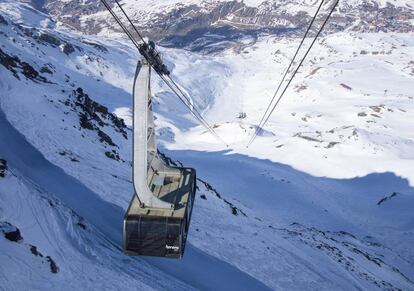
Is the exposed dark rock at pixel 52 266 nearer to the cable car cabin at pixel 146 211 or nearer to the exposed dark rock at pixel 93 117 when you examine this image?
the cable car cabin at pixel 146 211

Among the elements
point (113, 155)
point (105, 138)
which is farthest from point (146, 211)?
point (105, 138)

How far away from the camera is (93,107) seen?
5025 centimetres

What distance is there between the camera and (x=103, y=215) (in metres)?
26.2

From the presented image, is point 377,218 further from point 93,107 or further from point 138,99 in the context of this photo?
point 138,99

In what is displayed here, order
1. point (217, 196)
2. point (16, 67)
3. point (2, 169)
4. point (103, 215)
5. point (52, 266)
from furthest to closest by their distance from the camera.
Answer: point (16, 67)
point (217, 196)
point (103, 215)
point (2, 169)
point (52, 266)

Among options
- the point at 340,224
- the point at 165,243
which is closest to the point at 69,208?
the point at 165,243

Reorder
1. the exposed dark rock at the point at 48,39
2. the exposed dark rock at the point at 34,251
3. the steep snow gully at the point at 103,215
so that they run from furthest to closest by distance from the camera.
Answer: the exposed dark rock at the point at 48,39 → the steep snow gully at the point at 103,215 → the exposed dark rock at the point at 34,251

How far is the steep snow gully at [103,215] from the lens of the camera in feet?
77.9

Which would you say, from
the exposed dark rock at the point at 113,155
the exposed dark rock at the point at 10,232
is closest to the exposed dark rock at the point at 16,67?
the exposed dark rock at the point at 113,155

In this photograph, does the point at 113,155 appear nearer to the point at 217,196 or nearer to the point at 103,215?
the point at 217,196

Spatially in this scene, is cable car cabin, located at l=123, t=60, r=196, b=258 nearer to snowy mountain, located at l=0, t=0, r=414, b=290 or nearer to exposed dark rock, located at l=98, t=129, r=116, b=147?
snowy mountain, located at l=0, t=0, r=414, b=290

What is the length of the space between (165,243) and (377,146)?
2551 inches

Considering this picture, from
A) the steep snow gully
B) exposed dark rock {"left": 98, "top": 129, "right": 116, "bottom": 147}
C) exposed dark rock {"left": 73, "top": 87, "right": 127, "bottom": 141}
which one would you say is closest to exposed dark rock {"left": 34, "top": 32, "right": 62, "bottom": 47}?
exposed dark rock {"left": 73, "top": 87, "right": 127, "bottom": 141}

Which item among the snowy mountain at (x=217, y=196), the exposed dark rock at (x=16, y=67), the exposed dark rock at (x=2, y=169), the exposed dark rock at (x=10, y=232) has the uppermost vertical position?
the exposed dark rock at (x=16, y=67)
